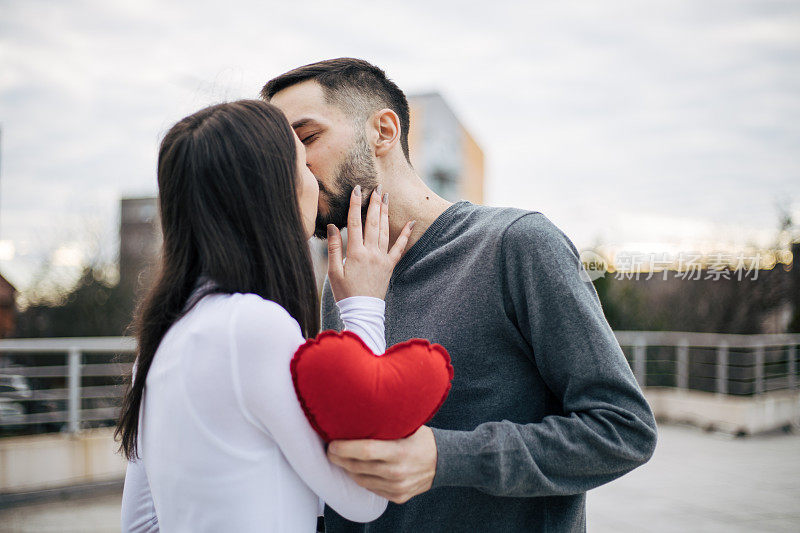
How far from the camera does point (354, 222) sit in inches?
69.2

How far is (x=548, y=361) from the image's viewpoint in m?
1.34

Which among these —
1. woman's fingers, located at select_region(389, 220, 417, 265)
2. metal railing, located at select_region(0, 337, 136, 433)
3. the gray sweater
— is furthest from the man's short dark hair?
metal railing, located at select_region(0, 337, 136, 433)

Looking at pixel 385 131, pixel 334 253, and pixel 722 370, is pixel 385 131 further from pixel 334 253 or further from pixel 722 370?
pixel 722 370

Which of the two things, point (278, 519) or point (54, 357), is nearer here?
point (278, 519)

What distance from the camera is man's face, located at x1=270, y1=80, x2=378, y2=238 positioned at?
5.98 feet

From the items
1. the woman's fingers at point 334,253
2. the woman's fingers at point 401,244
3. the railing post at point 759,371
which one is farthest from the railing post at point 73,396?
the railing post at point 759,371

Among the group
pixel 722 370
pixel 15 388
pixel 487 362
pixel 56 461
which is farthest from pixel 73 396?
pixel 722 370

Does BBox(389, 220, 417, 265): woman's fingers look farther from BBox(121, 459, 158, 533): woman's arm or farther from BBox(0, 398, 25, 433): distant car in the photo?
BBox(0, 398, 25, 433): distant car

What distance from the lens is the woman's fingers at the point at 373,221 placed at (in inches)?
66.6

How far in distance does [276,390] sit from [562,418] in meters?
0.60

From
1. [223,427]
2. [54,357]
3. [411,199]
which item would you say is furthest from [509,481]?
[54,357]

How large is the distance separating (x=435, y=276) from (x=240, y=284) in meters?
0.62

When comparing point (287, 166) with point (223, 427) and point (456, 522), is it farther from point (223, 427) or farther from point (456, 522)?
point (456, 522)

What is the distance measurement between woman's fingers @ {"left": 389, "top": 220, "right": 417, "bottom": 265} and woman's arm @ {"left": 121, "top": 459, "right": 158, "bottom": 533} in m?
0.82
